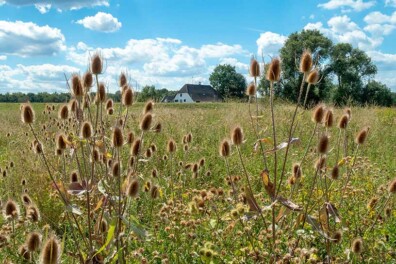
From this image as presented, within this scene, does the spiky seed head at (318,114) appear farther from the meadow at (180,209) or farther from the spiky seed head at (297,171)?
the spiky seed head at (297,171)

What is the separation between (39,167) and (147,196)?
4.92 ft

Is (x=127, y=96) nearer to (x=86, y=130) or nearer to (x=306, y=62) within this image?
(x=86, y=130)

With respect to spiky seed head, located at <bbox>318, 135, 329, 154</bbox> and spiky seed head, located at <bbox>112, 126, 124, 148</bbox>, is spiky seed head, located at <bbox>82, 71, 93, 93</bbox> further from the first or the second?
spiky seed head, located at <bbox>318, 135, 329, 154</bbox>

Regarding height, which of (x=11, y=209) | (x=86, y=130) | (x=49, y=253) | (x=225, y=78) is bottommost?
(x=11, y=209)

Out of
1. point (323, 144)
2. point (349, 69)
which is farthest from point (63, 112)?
point (349, 69)

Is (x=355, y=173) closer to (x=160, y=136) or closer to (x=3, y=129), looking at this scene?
(x=160, y=136)

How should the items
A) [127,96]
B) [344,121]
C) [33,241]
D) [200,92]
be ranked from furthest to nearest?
[200,92] → [344,121] → [127,96] → [33,241]

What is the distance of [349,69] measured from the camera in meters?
49.0

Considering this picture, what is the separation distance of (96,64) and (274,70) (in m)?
0.95

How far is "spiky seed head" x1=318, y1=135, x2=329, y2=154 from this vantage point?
2287 mm

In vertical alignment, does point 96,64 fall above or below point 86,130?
above

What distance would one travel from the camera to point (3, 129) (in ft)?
37.1

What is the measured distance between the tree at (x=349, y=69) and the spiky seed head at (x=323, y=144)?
46889 mm

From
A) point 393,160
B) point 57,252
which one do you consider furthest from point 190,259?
point 393,160
